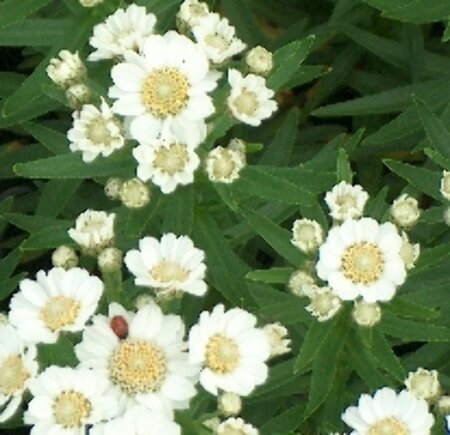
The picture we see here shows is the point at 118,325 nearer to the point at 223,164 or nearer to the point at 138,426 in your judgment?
the point at 138,426

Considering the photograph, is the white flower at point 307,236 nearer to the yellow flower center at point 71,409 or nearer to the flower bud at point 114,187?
the flower bud at point 114,187

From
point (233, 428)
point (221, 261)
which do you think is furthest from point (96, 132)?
point (233, 428)

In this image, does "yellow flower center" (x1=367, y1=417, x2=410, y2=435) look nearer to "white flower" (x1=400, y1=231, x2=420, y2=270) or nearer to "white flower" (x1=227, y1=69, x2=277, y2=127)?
"white flower" (x1=400, y1=231, x2=420, y2=270)

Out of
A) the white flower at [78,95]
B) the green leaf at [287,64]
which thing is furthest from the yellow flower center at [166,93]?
the green leaf at [287,64]

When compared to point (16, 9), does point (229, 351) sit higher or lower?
lower

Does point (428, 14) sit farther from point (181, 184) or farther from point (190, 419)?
point (190, 419)

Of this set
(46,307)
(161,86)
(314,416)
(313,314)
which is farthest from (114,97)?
(314,416)

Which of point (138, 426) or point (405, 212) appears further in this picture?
point (405, 212)
